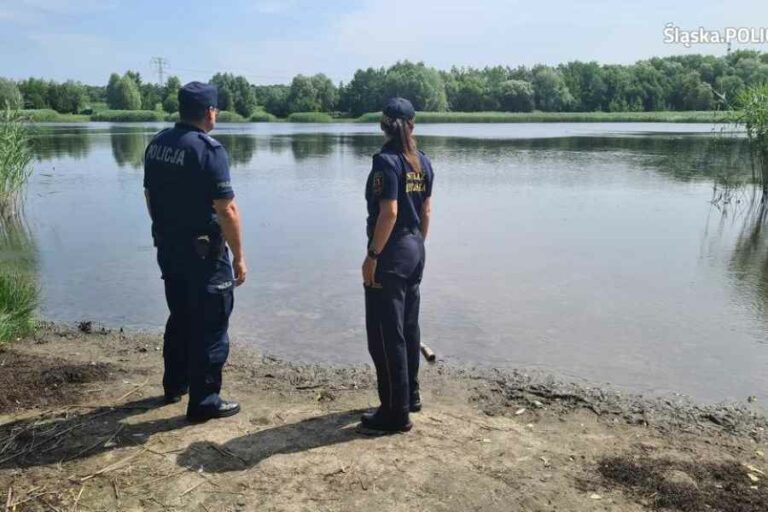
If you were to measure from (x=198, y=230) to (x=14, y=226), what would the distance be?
10546 millimetres

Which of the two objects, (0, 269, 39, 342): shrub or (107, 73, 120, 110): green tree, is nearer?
(0, 269, 39, 342): shrub

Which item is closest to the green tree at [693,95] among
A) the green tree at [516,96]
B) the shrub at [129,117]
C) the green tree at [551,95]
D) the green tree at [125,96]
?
the green tree at [551,95]

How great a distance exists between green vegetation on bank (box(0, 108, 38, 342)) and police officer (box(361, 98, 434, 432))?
3.75 meters

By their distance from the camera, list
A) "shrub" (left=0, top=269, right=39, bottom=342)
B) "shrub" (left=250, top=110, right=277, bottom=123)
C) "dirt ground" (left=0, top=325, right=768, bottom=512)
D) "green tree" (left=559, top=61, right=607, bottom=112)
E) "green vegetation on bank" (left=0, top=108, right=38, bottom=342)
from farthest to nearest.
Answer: "green tree" (left=559, top=61, right=607, bottom=112)
"shrub" (left=250, top=110, right=277, bottom=123)
"green vegetation on bank" (left=0, top=108, right=38, bottom=342)
"shrub" (left=0, top=269, right=39, bottom=342)
"dirt ground" (left=0, top=325, right=768, bottom=512)

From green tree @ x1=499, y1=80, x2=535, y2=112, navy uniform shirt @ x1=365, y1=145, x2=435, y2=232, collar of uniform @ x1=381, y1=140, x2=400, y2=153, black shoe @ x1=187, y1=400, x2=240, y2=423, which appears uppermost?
green tree @ x1=499, y1=80, x2=535, y2=112

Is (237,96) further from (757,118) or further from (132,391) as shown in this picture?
(132,391)

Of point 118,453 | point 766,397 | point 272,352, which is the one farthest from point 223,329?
point 766,397

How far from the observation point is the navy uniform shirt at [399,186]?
3.88 meters

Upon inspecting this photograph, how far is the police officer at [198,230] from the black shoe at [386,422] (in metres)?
0.93

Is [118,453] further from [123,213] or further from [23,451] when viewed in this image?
[123,213]

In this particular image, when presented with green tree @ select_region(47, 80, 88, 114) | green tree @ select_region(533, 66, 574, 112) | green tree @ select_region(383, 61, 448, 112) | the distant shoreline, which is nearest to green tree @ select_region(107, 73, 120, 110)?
green tree @ select_region(47, 80, 88, 114)

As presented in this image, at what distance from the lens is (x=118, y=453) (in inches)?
147

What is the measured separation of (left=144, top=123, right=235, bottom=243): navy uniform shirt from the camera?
387 centimetres

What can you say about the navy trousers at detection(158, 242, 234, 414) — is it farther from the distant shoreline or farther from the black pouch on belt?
the distant shoreline
